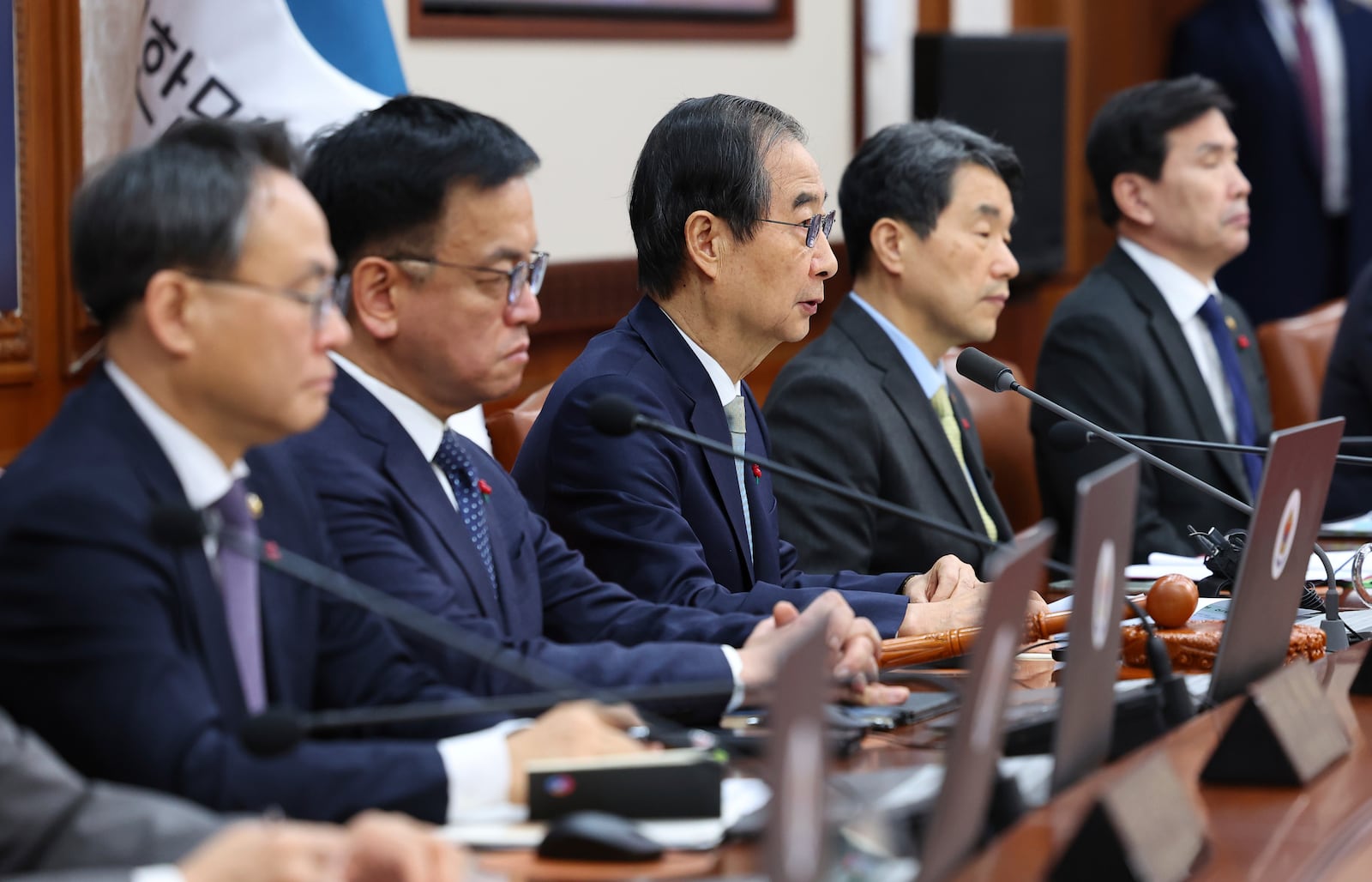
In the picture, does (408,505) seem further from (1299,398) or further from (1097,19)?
(1097,19)

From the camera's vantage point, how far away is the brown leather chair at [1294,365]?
423 cm

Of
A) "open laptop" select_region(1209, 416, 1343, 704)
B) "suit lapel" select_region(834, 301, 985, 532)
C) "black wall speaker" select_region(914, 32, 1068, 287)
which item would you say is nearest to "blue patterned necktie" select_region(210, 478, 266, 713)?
"open laptop" select_region(1209, 416, 1343, 704)

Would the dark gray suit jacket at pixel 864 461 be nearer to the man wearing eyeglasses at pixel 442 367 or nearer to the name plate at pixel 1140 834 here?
the man wearing eyeglasses at pixel 442 367

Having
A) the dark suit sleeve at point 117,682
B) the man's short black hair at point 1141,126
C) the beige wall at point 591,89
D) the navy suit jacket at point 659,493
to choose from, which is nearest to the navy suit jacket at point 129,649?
the dark suit sleeve at point 117,682

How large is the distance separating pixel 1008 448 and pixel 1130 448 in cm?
135

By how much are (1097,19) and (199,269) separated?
18.1ft

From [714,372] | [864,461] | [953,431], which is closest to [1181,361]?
[953,431]

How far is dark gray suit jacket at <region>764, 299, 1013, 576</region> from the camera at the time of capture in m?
2.86

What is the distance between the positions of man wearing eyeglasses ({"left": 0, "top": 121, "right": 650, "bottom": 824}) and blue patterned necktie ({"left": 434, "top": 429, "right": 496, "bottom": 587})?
1.13 ft

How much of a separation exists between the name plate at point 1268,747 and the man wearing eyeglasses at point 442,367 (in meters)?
0.40

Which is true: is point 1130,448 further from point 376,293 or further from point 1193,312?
point 1193,312

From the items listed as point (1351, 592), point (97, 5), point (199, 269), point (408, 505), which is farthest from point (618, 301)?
point (199, 269)

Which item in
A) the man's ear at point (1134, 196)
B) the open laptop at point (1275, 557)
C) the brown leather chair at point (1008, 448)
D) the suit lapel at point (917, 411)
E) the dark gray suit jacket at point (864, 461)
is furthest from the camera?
the man's ear at point (1134, 196)

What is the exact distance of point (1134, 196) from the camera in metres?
3.92
